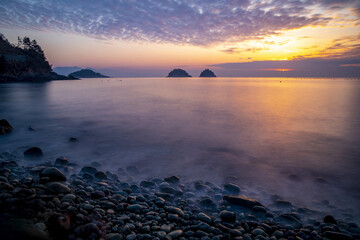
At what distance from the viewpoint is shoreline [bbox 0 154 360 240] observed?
3.36 metres

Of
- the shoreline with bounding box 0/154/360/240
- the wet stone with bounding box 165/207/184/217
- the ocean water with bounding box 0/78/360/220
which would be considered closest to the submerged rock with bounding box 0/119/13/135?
the ocean water with bounding box 0/78/360/220

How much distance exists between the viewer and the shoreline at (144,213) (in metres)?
3.36

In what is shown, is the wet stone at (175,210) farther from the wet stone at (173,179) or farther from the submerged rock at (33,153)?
the submerged rock at (33,153)

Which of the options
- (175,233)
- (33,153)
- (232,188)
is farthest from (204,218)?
(33,153)

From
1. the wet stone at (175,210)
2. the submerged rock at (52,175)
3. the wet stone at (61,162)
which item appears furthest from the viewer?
the wet stone at (61,162)

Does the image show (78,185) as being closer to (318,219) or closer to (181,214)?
(181,214)

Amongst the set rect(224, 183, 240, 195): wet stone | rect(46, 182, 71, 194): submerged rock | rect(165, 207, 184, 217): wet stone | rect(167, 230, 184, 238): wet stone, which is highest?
rect(46, 182, 71, 194): submerged rock

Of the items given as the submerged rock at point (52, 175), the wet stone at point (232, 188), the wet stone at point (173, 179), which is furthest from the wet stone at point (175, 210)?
the submerged rock at point (52, 175)

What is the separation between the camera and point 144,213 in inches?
169

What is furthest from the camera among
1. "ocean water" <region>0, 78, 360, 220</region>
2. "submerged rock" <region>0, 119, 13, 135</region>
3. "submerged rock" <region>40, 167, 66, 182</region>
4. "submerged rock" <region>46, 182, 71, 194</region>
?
"submerged rock" <region>0, 119, 13, 135</region>

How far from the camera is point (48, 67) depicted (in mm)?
99500

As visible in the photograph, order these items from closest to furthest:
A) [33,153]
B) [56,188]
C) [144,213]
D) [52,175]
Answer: [144,213]
[56,188]
[52,175]
[33,153]

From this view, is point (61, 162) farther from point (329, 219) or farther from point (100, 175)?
point (329, 219)

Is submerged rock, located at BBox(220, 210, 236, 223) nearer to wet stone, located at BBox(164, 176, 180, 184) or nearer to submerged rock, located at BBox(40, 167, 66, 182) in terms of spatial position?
wet stone, located at BBox(164, 176, 180, 184)
